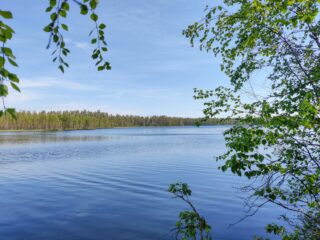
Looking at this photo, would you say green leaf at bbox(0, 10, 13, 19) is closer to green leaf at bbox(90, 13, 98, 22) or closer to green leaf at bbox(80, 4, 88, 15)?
green leaf at bbox(80, 4, 88, 15)

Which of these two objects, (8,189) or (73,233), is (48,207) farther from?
(8,189)

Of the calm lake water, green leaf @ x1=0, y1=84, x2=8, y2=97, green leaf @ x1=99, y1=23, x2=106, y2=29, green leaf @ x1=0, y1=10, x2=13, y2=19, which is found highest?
green leaf @ x1=99, y1=23, x2=106, y2=29

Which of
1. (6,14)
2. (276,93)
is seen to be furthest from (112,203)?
(6,14)

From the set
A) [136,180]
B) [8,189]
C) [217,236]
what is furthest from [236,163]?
[8,189]

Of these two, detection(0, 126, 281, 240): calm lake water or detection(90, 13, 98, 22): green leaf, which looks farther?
detection(0, 126, 281, 240): calm lake water

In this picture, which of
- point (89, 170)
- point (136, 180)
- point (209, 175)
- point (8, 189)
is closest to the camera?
point (8, 189)

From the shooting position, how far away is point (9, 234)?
11711 mm

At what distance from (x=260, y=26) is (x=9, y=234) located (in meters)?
13.1

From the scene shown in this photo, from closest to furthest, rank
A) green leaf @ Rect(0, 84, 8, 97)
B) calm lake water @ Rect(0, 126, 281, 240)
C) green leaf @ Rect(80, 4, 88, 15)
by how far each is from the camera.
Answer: green leaf @ Rect(0, 84, 8, 97) → green leaf @ Rect(80, 4, 88, 15) → calm lake water @ Rect(0, 126, 281, 240)

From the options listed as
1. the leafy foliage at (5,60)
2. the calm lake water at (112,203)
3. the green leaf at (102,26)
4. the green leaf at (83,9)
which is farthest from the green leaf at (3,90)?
the calm lake water at (112,203)

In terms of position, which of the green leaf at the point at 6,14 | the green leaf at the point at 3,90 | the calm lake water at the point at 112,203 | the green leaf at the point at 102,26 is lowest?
the calm lake water at the point at 112,203

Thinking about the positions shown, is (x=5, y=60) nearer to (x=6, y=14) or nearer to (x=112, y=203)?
(x=6, y=14)

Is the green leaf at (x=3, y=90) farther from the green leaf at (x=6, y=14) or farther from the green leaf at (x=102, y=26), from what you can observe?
the green leaf at (x=102, y=26)

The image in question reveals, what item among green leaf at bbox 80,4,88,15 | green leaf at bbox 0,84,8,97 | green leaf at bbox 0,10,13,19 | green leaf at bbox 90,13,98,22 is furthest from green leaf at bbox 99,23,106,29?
green leaf at bbox 0,84,8,97
